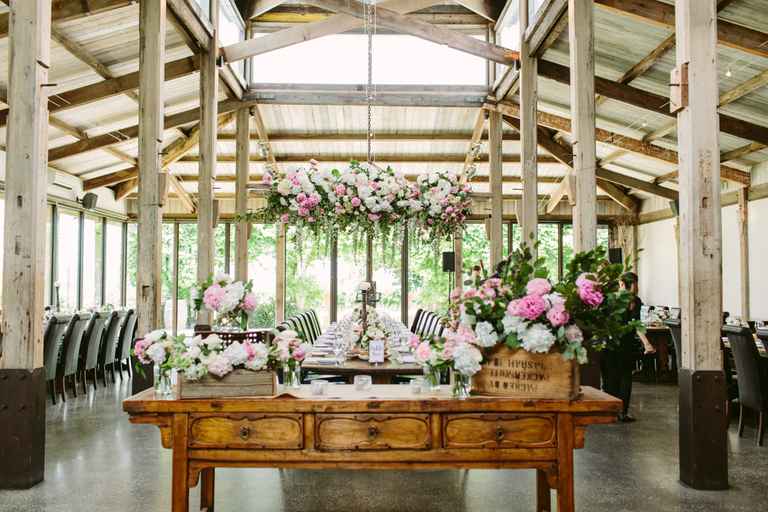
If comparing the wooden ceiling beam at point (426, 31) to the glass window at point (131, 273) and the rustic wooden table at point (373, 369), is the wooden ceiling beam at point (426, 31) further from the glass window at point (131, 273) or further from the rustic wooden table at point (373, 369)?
the glass window at point (131, 273)

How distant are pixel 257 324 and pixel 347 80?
6281 millimetres

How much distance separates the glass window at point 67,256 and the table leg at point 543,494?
10380mm

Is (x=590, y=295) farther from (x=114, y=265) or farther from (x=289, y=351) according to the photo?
(x=114, y=265)

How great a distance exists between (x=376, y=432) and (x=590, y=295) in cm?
115

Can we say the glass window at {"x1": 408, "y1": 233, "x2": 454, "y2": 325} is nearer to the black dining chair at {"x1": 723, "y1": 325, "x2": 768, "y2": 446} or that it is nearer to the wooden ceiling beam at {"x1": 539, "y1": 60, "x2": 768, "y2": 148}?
the wooden ceiling beam at {"x1": 539, "y1": 60, "x2": 768, "y2": 148}

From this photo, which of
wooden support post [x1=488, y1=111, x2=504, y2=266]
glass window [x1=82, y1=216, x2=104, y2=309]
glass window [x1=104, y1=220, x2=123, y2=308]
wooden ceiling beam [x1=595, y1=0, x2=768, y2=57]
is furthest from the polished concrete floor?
glass window [x1=104, y1=220, x2=123, y2=308]

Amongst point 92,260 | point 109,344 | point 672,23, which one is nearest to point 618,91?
point 672,23

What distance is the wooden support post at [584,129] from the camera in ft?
18.7

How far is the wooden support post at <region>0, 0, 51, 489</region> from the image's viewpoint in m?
4.28

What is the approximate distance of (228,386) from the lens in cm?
315

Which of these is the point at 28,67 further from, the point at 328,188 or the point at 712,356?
the point at 712,356

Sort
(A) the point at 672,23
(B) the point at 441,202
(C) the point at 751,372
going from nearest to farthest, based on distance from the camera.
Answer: (B) the point at 441,202, (C) the point at 751,372, (A) the point at 672,23

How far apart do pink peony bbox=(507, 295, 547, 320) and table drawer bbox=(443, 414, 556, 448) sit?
496 millimetres

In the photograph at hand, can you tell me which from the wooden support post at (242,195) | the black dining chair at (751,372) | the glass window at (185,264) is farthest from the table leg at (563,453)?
the glass window at (185,264)
